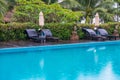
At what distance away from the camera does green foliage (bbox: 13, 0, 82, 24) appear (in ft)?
62.5

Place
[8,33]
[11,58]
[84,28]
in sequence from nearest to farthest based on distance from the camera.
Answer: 1. [11,58]
2. [8,33]
3. [84,28]

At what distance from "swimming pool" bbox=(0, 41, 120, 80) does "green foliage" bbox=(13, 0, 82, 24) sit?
4.02 m

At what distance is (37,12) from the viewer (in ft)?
63.5

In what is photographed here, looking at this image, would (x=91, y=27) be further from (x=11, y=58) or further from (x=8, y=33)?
(x=11, y=58)

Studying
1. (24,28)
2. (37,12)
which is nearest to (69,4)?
(37,12)

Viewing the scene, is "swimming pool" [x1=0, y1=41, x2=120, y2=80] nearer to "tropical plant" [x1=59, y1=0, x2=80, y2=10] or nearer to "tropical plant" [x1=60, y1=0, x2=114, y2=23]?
"tropical plant" [x1=59, y1=0, x2=80, y2=10]

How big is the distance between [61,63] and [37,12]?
8.54 meters

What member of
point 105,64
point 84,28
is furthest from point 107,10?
point 105,64

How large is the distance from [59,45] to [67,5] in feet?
24.3

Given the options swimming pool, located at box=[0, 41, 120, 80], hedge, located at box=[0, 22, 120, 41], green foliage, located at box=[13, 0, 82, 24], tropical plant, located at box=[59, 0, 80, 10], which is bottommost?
swimming pool, located at box=[0, 41, 120, 80]

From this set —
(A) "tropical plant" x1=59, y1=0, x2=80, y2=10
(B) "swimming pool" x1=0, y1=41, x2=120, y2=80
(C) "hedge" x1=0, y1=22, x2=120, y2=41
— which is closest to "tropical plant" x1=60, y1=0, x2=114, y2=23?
(A) "tropical plant" x1=59, y1=0, x2=80, y2=10

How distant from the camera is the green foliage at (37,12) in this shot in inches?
750

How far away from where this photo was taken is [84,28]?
749 inches

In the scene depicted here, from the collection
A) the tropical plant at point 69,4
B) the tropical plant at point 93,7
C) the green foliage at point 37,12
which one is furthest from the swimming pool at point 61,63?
the tropical plant at point 93,7
